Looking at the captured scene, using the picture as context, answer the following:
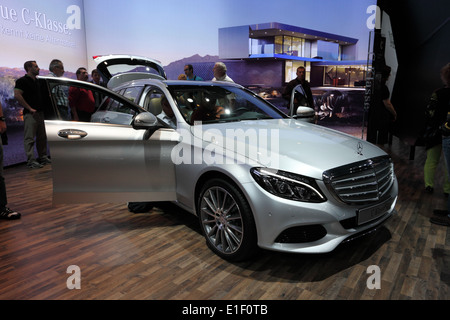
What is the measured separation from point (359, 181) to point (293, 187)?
0.52 metres

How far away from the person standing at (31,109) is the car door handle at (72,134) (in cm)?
332

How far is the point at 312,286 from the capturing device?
2.32 meters

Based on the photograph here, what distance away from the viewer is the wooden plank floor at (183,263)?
228 centimetres

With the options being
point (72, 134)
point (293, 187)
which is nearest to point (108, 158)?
point (72, 134)

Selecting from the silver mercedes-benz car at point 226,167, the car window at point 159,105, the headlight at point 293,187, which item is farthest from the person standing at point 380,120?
the headlight at point 293,187

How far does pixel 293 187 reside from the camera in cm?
223

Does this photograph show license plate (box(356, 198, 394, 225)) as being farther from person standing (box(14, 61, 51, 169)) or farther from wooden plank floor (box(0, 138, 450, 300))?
person standing (box(14, 61, 51, 169))

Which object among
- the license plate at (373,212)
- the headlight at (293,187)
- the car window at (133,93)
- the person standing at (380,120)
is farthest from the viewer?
the person standing at (380,120)

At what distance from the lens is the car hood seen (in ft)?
7.55

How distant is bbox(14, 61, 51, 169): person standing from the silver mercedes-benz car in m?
3.24

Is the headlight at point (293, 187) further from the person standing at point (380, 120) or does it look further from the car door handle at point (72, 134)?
the person standing at point (380, 120)

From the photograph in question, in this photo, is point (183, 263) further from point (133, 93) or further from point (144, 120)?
point (133, 93)

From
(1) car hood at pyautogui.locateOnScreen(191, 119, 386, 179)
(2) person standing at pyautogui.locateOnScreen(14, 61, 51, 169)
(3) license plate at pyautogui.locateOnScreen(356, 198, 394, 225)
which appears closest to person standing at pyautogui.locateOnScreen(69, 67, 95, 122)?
(1) car hood at pyautogui.locateOnScreen(191, 119, 386, 179)
